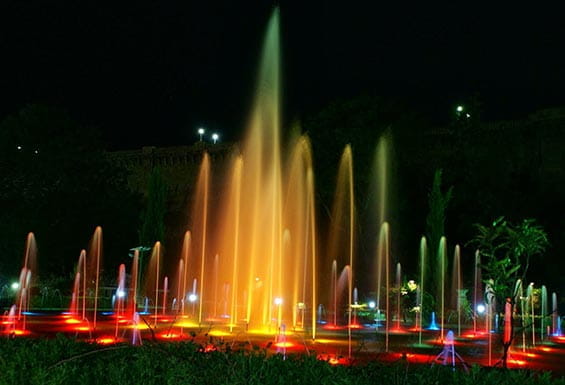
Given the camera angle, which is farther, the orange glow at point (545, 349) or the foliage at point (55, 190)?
the foliage at point (55, 190)

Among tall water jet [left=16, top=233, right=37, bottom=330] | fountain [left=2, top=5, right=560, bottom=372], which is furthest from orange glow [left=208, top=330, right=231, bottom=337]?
tall water jet [left=16, top=233, right=37, bottom=330]

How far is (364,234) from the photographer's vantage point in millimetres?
29781

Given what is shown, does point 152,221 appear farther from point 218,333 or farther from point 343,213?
point 218,333

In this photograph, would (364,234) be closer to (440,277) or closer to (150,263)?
(440,277)

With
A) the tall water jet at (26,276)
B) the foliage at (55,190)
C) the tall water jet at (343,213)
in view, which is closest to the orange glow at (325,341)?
the tall water jet at (26,276)

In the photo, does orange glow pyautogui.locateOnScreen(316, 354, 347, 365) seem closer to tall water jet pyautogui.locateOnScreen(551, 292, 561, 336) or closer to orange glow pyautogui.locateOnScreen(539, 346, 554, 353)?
orange glow pyautogui.locateOnScreen(539, 346, 554, 353)

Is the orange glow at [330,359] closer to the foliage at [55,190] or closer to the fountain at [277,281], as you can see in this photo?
the fountain at [277,281]

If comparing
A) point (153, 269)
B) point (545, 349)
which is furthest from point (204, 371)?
point (153, 269)

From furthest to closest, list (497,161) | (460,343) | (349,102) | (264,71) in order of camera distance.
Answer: (497,161), (349,102), (264,71), (460,343)

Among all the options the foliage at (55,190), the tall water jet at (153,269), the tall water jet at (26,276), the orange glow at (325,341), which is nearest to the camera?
the orange glow at (325,341)

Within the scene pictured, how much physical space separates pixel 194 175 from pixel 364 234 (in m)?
29.1

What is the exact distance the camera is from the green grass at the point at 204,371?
4.82m

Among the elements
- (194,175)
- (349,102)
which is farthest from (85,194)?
(194,175)

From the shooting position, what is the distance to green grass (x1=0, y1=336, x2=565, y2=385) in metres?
4.82
